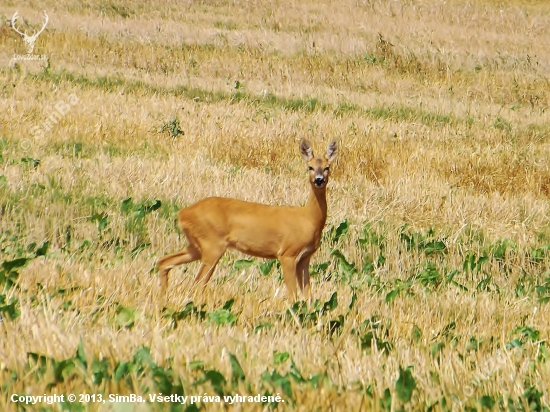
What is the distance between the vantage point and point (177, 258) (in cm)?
674

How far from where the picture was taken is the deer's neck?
22.5 feet

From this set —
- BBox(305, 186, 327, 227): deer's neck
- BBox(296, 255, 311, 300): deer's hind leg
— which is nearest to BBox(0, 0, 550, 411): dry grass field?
BBox(296, 255, 311, 300): deer's hind leg

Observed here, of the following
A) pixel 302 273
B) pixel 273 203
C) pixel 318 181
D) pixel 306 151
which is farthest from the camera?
pixel 273 203

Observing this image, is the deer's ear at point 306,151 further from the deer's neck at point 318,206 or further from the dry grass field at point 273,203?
the dry grass field at point 273,203

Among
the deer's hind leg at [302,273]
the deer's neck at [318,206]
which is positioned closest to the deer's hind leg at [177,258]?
the deer's hind leg at [302,273]

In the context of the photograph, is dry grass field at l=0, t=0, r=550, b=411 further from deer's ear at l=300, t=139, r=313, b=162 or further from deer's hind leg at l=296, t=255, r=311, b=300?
deer's ear at l=300, t=139, r=313, b=162

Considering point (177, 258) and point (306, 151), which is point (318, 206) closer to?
point (306, 151)

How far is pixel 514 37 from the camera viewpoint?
3000 centimetres

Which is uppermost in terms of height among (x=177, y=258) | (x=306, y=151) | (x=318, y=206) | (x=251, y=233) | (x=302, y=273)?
(x=306, y=151)

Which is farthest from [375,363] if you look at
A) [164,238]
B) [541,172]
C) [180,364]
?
[541,172]

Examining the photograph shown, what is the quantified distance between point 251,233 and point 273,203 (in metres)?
3.35

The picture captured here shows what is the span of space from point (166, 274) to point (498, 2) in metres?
39.7

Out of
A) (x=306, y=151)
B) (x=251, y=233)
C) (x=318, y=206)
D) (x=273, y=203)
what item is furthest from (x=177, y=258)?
(x=273, y=203)

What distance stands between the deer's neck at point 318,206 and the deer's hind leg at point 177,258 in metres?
0.99
